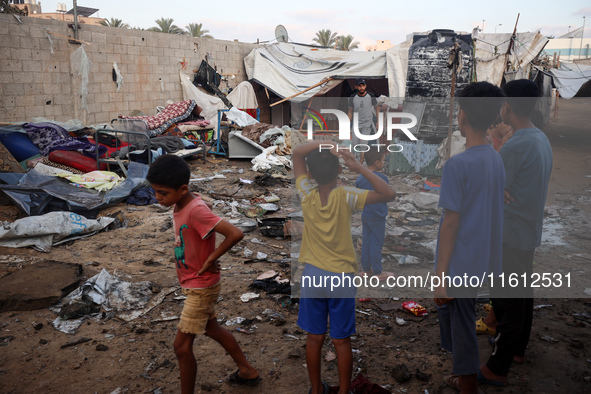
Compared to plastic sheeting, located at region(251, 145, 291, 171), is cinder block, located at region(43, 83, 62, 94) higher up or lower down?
higher up

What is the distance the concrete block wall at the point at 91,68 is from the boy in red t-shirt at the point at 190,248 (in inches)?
329

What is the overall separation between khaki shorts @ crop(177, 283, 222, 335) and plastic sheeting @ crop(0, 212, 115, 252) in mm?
3201

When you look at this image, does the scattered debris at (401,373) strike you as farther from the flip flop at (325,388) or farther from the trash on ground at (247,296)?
the trash on ground at (247,296)

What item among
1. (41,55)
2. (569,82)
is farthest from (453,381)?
(569,82)

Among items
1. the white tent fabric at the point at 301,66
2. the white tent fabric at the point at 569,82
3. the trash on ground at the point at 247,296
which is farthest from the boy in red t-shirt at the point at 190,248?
the white tent fabric at the point at 569,82

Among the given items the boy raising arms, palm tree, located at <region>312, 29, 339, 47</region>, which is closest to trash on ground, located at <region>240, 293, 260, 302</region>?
the boy raising arms

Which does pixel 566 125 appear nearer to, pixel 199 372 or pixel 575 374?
pixel 575 374

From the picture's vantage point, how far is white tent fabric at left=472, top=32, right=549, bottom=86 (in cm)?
1095

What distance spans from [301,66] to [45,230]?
1120 centimetres

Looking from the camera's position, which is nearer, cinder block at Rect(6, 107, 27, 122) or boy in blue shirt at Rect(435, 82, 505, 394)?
boy in blue shirt at Rect(435, 82, 505, 394)

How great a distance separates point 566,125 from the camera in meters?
17.3

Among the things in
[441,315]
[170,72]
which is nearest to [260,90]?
[170,72]

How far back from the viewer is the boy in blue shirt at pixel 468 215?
2.00m

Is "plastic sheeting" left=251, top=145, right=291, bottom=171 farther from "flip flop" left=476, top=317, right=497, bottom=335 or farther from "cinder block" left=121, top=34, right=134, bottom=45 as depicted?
"flip flop" left=476, top=317, right=497, bottom=335
